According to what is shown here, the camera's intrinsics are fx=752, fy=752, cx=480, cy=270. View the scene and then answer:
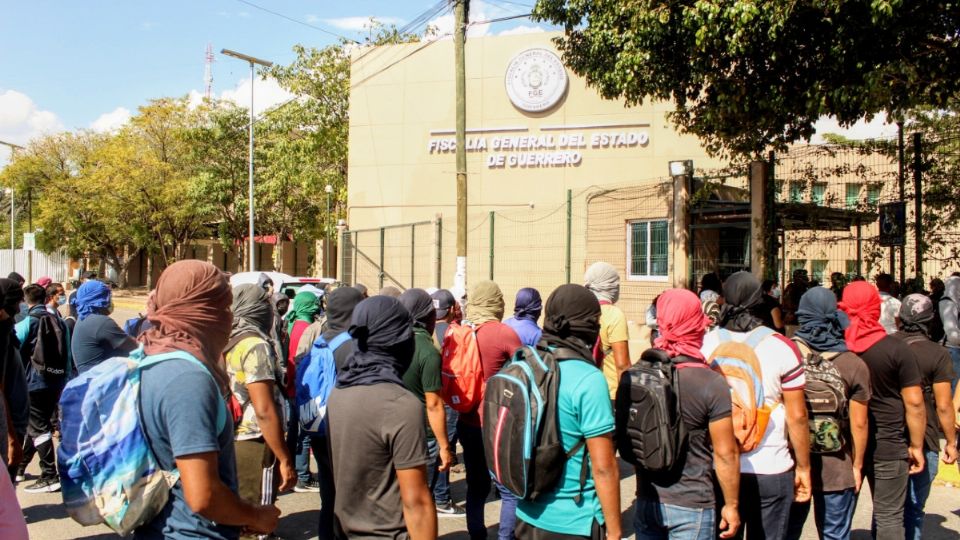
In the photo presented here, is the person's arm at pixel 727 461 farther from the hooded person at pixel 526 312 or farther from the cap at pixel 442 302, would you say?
the cap at pixel 442 302

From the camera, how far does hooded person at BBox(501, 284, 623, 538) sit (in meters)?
3.19

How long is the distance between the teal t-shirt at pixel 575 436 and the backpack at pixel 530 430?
0.09 ft

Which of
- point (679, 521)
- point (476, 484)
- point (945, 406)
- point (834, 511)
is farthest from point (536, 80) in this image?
point (679, 521)

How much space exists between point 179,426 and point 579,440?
5.39 feet

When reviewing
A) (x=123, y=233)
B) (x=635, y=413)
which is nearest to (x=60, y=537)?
(x=635, y=413)

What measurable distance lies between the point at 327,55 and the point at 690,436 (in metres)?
25.7

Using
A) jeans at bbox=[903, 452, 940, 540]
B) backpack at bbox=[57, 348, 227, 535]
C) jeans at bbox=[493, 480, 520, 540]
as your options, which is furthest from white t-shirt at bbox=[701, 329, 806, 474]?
backpack at bbox=[57, 348, 227, 535]

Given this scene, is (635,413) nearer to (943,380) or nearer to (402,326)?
(402,326)

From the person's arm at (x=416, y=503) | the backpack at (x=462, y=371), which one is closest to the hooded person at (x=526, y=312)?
the backpack at (x=462, y=371)

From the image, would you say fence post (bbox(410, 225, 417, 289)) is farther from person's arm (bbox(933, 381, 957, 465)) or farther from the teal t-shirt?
the teal t-shirt

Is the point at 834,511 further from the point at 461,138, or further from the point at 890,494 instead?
the point at 461,138

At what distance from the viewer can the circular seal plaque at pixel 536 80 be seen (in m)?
20.0

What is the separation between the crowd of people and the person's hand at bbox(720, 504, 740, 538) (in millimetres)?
12

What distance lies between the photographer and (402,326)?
11.0 ft
